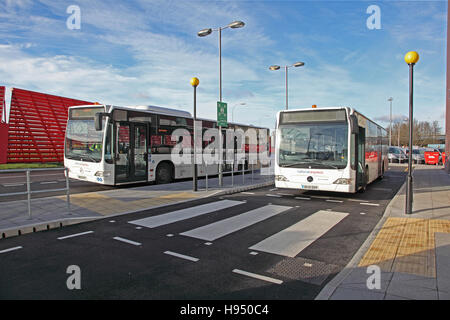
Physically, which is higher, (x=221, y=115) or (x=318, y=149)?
(x=221, y=115)

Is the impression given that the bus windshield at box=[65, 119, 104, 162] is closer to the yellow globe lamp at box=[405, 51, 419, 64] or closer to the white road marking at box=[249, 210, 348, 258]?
the white road marking at box=[249, 210, 348, 258]

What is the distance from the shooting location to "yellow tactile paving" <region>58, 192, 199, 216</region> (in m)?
8.31

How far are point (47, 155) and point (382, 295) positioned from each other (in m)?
28.9

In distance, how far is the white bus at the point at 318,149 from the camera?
9672mm

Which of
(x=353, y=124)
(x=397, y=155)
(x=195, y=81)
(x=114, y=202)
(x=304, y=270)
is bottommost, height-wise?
(x=304, y=270)

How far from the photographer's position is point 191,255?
5039 mm

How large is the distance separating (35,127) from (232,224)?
2565cm

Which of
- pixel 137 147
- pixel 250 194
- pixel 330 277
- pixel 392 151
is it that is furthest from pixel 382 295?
pixel 392 151

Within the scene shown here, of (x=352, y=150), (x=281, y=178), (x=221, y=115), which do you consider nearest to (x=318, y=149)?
(x=352, y=150)

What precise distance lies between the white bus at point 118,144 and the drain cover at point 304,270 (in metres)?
8.48

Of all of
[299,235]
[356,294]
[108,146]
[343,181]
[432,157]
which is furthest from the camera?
[432,157]

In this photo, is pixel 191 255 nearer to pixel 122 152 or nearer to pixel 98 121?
pixel 98 121

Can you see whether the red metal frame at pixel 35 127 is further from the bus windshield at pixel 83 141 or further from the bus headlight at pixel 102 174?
the bus headlight at pixel 102 174

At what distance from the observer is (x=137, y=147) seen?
12711 mm
